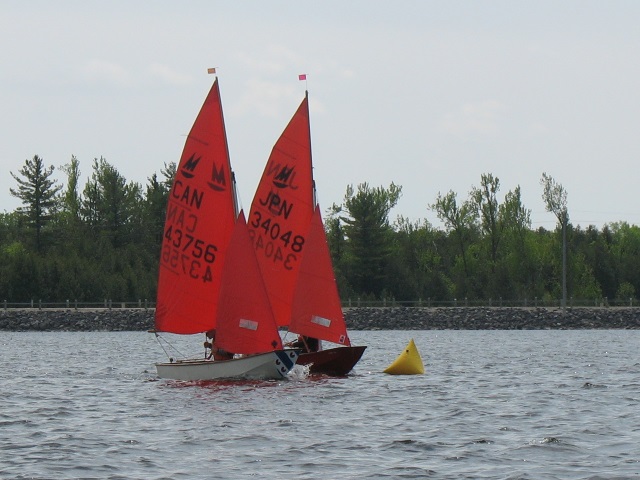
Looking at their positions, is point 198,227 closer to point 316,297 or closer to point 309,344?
point 316,297

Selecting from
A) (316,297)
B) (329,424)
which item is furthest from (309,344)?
(329,424)

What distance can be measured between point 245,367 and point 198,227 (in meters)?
4.29

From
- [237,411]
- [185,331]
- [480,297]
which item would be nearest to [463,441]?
[237,411]

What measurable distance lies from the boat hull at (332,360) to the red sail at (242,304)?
2.79 metres

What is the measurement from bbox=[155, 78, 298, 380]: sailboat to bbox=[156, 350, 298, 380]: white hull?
0.03 m

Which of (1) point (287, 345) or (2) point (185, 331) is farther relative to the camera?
(1) point (287, 345)

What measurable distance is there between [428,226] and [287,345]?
96897 millimetres

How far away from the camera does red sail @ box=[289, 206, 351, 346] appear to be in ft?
120

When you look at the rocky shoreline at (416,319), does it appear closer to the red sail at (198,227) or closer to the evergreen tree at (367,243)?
the evergreen tree at (367,243)

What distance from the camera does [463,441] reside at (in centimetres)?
2412

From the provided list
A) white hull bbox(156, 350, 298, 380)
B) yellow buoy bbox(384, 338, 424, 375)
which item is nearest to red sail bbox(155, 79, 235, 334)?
white hull bbox(156, 350, 298, 380)

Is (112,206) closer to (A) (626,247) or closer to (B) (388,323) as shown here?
(B) (388,323)

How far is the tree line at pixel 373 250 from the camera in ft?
332

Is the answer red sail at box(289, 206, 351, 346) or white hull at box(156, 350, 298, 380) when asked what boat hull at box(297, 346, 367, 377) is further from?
Result: white hull at box(156, 350, 298, 380)
